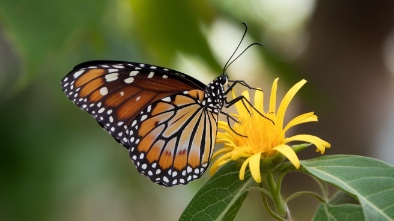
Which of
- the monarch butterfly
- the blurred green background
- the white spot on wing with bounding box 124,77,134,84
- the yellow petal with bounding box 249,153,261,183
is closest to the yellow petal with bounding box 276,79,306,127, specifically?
the yellow petal with bounding box 249,153,261,183

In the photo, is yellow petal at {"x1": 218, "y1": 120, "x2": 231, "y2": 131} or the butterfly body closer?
yellow petal at {"x1": 218, "y1": 120, "x2": 231, "y2": 131}

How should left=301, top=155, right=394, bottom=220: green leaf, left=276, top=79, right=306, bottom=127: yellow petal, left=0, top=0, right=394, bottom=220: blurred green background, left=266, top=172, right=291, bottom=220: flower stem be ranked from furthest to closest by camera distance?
left=0, top=0, right=394, bottom=220: blurred green background < left=276, top=79, right=306, bottom=127: yellow petal < left=266, top=172, right=291, bottom=220: flower stem < left=301, top=155, right=394, bottom=220: green leaf

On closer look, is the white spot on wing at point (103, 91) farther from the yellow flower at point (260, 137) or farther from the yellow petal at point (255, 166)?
the yellow petal at point (255, 166)

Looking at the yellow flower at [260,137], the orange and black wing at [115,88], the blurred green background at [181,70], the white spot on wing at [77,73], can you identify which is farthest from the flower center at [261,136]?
the blurred green background at [181,70]

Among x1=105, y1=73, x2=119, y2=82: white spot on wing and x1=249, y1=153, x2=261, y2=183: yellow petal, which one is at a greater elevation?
x1=105, y1=73, x2=119, y2=82: white spot on wing

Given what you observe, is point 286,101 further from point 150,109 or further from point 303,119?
point 150,109

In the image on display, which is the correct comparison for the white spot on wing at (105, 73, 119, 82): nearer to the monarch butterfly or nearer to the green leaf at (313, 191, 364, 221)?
the monarch butterfly
